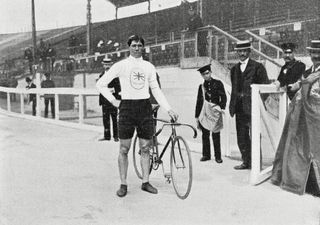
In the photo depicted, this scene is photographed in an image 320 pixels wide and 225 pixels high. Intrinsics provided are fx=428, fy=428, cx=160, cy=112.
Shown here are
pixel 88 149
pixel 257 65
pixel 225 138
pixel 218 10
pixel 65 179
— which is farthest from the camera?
pixel 218 10

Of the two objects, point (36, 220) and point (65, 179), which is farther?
point (65, 179)

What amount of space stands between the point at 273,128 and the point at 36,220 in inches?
125

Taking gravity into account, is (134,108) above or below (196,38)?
below

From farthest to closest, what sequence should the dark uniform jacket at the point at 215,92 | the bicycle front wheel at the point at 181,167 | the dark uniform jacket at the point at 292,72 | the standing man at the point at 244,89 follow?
the dark uniform jacket at the point at 215,92, the dark uniform jacket at the point at 292,72, the standing man at the point at 244,89, the bicycle front wheel at the point at 181,167

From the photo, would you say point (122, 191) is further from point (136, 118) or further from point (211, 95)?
point (211, 95)

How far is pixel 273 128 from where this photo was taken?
5430 millimetres

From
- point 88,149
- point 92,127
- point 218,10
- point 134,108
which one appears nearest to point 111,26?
point 218,10

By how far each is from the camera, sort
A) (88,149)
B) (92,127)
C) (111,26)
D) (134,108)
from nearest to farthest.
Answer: (134,108)
(88,149)
(92,127)
(111,26)

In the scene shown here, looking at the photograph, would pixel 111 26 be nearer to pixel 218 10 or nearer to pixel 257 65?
pixel 218 10

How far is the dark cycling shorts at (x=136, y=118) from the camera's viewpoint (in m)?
4.29

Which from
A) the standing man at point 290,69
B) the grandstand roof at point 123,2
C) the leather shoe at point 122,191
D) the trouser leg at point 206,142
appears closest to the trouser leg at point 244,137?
the trouser leg at point 206,142

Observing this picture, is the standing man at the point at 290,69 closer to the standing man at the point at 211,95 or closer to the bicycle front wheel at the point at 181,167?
the standing man at the point at 211,95

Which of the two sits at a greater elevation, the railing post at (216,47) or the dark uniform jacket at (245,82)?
the railing post at (216,47)

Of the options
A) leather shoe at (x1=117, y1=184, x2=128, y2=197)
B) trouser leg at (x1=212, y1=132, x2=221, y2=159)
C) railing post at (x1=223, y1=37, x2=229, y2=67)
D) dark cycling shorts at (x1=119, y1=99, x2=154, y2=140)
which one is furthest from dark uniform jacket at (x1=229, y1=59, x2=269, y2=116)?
railing post at (x1=223, y1=37, x2=229, y2=67)
